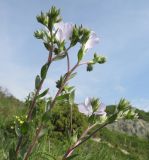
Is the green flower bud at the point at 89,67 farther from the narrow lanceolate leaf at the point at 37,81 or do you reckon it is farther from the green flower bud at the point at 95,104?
the narrow lanceolate leaf at the point at 37,81

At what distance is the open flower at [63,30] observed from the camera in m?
2.04

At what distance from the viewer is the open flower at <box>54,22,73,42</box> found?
2.04 metres

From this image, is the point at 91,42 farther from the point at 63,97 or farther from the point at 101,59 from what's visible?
the point at 63,97

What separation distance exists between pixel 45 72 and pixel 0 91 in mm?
17553

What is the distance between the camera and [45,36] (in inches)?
81.7

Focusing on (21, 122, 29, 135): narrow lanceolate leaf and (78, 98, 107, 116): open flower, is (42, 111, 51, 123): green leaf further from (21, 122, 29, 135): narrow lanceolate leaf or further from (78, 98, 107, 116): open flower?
(78, 98, 107, 116): open flower

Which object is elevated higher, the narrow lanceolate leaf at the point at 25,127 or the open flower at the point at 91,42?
the open flower at the point at 91,42

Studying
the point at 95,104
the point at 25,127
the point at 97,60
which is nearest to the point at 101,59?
the point at 97,60

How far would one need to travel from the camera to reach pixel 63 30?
2.04 m

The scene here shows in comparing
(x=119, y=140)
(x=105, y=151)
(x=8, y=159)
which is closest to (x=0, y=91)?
(x=119, y=140)

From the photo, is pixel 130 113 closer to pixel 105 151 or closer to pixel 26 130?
pixel 26 130

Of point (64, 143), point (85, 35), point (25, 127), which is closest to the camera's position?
point (25, 127)

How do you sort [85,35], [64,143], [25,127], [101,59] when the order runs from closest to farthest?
[25,127] → [85,35] → [101,59] → [64,143]

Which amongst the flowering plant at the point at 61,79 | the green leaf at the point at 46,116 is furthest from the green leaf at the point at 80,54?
the green leaf at the point at 46,116
